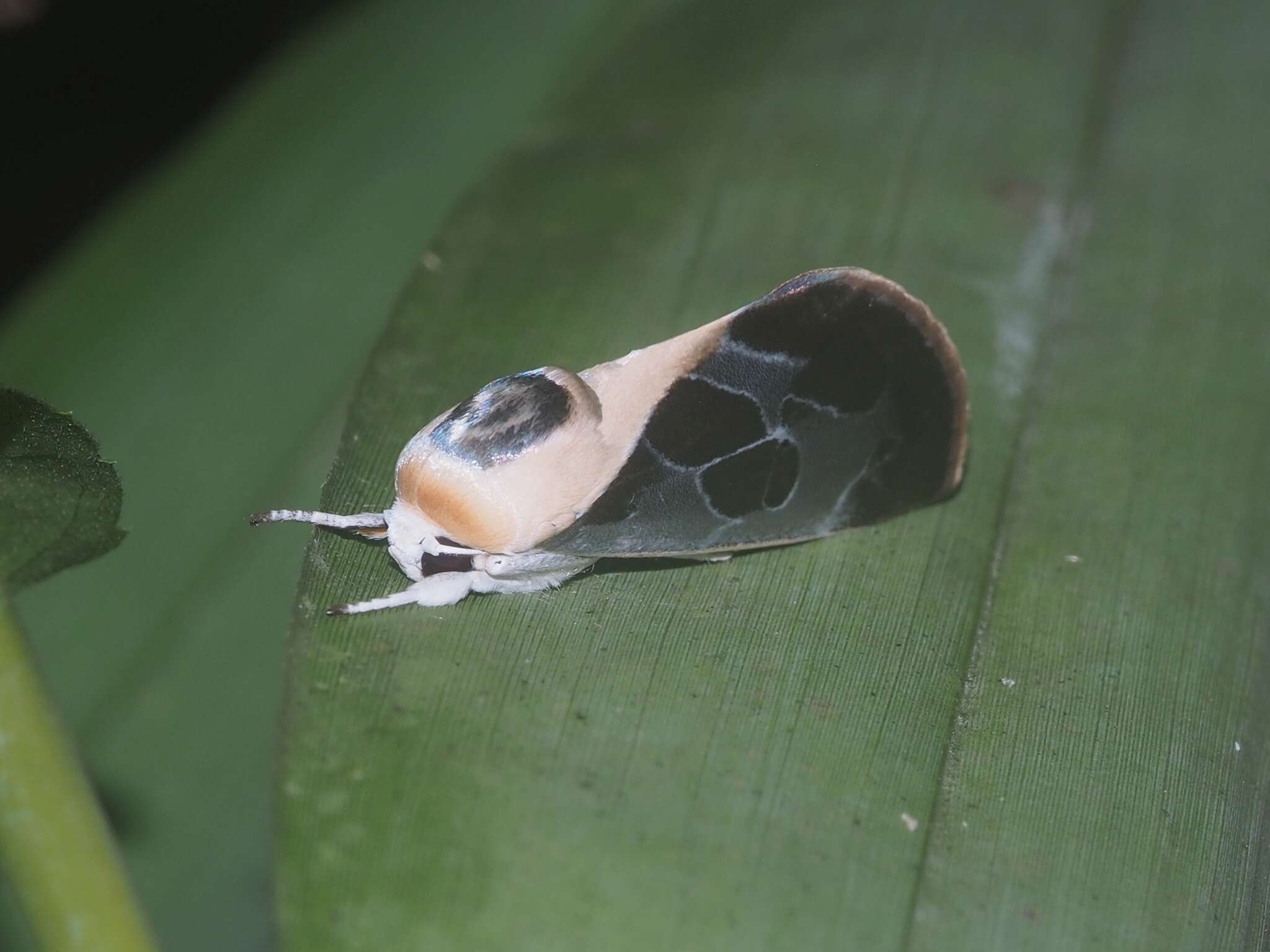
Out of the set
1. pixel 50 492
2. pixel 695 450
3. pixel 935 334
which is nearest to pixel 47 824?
pixel 50 492

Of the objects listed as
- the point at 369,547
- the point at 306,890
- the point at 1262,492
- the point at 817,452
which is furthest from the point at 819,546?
the point at 306,890

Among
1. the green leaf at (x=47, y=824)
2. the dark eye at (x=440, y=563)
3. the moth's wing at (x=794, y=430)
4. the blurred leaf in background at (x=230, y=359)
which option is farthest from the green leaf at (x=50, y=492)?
the blurred leaf in background at (x=230, y=359)

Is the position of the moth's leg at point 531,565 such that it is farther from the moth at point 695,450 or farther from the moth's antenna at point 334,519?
the moth's antenna at point 334,519

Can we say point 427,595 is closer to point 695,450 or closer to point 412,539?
point 412,539

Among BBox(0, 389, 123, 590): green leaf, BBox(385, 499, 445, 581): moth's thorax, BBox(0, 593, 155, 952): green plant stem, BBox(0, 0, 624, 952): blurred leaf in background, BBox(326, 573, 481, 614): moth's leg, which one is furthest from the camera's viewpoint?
BBox(0, 0, 624, 952): blurred leaf in background

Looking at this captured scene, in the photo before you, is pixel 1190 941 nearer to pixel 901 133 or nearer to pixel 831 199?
pixel 831 199

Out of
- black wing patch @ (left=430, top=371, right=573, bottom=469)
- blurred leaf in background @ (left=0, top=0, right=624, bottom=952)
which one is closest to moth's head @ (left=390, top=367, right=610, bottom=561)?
black wing patch @ (left=430, top=371, right=573, bottom=469)

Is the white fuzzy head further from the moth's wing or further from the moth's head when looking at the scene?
the moth's wing
